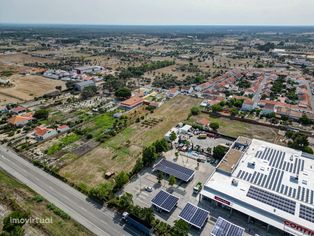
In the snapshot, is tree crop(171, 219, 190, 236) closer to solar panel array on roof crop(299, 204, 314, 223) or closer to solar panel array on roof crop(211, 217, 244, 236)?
solar panel array on roof crop(211, 217, 244, 236)

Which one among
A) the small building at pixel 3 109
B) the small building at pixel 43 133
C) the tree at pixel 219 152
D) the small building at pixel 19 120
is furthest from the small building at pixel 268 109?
the small building at pixel 3 109

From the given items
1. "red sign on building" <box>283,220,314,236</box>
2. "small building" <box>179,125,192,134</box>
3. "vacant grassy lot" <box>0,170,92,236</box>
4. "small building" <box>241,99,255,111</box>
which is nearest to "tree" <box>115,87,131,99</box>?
"small building" <box>179,125,192,134</box>

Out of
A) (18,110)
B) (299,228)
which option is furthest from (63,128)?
(299,228)

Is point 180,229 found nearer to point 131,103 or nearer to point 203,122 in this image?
point 203,122

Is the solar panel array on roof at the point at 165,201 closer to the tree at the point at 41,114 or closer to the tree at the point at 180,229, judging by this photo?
the tree at the point at 180,229

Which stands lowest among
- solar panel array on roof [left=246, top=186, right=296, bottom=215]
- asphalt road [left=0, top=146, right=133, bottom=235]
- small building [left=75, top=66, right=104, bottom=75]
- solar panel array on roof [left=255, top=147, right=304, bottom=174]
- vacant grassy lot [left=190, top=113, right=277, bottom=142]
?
asphalt road [left=0, top=146, right=133, bottom=235]

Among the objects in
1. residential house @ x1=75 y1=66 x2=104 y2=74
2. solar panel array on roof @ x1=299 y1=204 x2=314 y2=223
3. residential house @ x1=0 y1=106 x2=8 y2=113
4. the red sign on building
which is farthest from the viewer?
residential house @ x1=75 y1=66 x2=104 y2=74
